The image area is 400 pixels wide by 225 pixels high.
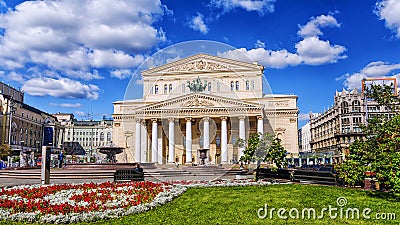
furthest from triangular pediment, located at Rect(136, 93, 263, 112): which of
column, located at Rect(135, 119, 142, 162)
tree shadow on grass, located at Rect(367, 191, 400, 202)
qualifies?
tree shadow on grass, located at Rect(367, 191, 400, 202)

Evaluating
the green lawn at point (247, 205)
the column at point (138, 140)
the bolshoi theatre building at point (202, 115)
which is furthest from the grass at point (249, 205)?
the column at point (138, 140)

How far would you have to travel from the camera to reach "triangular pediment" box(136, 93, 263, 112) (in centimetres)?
5847

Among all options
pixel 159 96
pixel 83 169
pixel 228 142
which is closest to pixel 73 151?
pixel 159 96

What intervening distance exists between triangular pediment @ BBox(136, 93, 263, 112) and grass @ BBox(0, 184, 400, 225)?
42953mm

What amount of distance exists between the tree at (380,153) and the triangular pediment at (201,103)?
136 feet

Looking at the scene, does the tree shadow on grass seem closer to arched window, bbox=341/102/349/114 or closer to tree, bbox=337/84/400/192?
tree, bbox=337/84/400/192

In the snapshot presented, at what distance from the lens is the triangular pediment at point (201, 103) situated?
192 feet

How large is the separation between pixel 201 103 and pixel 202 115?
2.11m

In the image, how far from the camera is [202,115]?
58.9 meters

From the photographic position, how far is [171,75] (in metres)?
71.9

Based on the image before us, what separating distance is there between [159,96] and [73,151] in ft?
67.2

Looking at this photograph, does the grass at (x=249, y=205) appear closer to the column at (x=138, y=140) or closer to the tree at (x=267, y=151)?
the tree at (x=267, y=151)

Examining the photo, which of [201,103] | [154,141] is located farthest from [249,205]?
[154,141]

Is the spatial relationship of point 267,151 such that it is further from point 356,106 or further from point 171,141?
point 356,106
